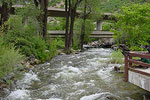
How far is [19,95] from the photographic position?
245 inches

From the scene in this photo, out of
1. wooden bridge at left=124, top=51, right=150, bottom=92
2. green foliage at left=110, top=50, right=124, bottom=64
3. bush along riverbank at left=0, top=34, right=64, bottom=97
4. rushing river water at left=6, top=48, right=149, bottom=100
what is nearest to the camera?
wooden bridge at left=124, top=51, right=150, bottom=92

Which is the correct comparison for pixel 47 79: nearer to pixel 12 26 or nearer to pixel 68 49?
pixel 12 26

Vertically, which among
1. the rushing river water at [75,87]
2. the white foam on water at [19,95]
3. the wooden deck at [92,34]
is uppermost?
the wooden deck at [92,34]

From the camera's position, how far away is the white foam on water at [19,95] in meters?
5.99

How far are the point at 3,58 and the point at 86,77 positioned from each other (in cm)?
417

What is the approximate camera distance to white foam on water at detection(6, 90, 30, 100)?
5985mm

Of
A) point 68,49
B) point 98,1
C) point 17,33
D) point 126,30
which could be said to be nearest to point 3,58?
point 17,33

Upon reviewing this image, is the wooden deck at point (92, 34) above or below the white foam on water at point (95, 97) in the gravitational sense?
above

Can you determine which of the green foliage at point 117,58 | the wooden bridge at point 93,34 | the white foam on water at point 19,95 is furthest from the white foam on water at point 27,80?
the wooden bridge at point 93,34

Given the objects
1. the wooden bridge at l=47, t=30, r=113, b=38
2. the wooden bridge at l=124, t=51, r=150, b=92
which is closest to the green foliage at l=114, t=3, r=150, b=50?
the wooden bridge at l=124, t=51, r=150, b=92

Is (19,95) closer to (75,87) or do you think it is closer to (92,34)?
(75,87)

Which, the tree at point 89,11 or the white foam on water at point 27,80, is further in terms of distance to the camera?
the tree at point 89,11

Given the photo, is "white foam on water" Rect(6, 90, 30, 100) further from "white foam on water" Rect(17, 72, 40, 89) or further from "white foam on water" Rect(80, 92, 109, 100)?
"white foam on water" Rect(80, 92, 109, 100)

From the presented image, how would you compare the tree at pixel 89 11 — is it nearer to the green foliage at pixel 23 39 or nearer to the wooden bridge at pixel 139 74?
the green foliage at pixel 23 39
